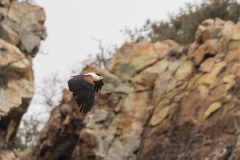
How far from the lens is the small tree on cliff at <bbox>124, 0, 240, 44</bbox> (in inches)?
958

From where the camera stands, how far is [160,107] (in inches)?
736

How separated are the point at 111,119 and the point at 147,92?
1.47m

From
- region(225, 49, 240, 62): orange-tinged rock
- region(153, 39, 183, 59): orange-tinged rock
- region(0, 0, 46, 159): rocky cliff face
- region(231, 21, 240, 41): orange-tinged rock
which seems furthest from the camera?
region(153, 39, 183, 59): orange-tinged rock

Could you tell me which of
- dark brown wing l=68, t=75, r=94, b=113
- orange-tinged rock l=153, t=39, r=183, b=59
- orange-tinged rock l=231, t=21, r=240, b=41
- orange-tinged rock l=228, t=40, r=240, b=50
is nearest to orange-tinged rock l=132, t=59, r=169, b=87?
orange-tinged rock l=153, t=39, r=183, b=59

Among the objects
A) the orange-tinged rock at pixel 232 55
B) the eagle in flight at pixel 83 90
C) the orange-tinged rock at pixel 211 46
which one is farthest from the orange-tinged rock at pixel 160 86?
→ the eagle in flight at pixel 83 90

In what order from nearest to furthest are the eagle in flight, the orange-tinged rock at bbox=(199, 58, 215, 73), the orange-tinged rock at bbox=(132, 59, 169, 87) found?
the eagle in flight
the orange-tinged rock at bbox=(199, 58, 215, 73)
the orange-tinged rock at bbox=(132, 59, 169, 87)

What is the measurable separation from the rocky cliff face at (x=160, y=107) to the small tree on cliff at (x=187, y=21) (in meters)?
4.38

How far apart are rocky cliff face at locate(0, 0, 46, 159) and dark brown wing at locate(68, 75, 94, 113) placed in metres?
7.75

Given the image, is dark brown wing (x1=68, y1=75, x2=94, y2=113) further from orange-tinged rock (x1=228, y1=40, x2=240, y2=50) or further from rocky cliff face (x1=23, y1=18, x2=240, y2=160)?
orange-tinged rock (x1=228, y1=40, x2=240, y2=50)

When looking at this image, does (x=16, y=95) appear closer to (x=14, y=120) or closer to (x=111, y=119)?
(x=14, y=120)

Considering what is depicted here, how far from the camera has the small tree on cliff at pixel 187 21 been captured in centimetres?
2434

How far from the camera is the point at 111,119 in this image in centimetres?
1938

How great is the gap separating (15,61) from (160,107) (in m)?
4.84

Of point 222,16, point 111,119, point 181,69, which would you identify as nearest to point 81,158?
point 111,119
